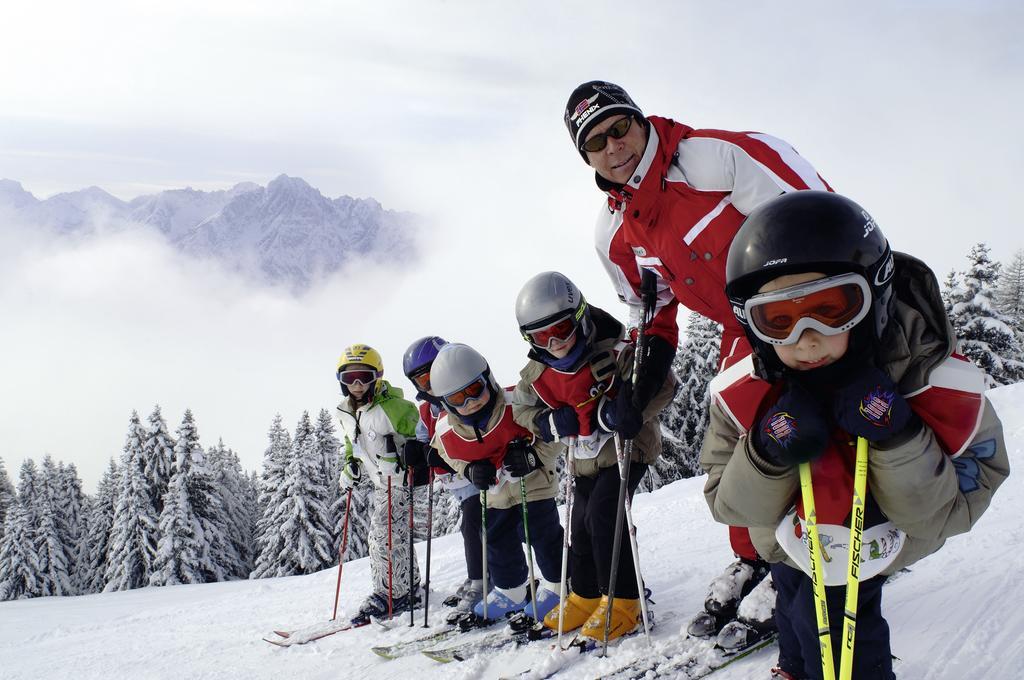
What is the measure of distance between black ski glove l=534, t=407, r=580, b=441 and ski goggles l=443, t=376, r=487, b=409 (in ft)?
2.45

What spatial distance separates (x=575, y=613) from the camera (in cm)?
456

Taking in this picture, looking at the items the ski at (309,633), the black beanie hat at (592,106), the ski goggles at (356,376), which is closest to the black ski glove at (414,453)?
the ski goggles at (356,376)

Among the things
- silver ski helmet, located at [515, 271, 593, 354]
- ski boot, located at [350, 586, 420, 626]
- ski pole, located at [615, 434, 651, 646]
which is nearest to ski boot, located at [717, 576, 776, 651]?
ski pole, located at [615, 434, 651, 646]

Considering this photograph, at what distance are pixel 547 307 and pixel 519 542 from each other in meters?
2.61

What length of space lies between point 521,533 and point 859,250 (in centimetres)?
443

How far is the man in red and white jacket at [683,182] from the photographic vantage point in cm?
309

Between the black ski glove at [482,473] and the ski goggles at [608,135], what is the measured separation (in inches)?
112

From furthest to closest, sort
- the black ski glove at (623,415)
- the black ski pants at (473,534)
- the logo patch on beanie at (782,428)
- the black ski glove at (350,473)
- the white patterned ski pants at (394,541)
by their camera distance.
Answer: the black ski glove at (350,473)
the white patterned ski pants at (394,541)
the black ski pants at (473,534)
the black ski glove at (623,415)
the logo patch on beanie at (782,428)

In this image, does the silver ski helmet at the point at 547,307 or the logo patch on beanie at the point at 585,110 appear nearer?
the logo patch on beanie at the point at 585,110

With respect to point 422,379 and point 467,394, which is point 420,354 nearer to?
point 422,379

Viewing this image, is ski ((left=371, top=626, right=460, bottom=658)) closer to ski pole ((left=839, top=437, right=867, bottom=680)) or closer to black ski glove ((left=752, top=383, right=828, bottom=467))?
ski pole ((left=839, top=437, right=867, bottom=680))

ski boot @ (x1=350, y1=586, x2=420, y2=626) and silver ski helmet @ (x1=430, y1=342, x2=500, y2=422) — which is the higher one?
silver ski helmet @ (x1=430, y1=342, x2=500, y2=422)

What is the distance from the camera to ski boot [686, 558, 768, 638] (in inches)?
152

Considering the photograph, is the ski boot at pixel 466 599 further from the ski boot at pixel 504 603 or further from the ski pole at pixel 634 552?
the ski pole at pixel 634 552
